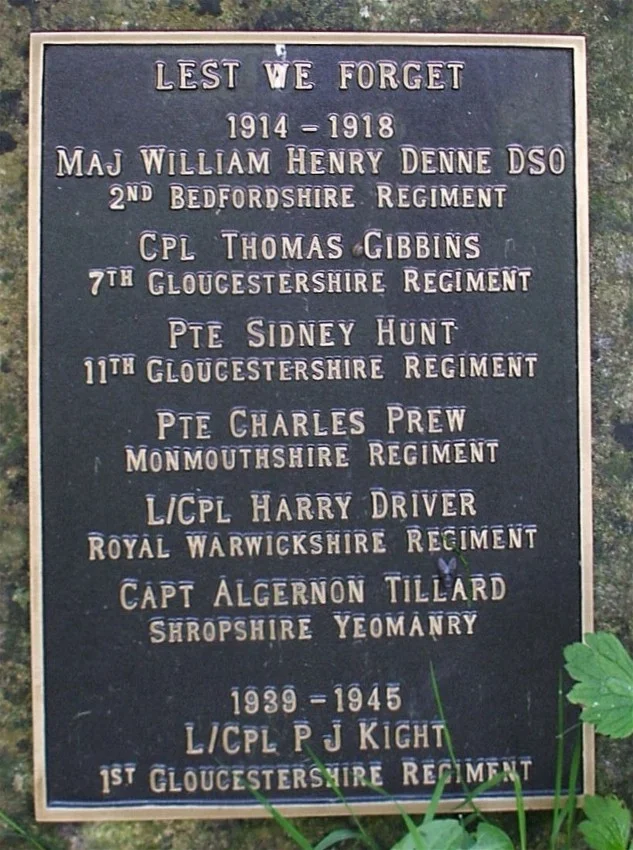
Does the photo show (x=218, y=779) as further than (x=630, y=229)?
No

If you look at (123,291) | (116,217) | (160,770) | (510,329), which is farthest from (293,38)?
(160,770)

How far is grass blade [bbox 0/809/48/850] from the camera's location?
6.14ft

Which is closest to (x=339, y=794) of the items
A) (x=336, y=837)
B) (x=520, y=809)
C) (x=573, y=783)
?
(x=336, y=837)

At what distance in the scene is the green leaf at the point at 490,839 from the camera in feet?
5.55

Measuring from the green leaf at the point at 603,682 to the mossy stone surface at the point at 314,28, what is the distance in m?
0.26

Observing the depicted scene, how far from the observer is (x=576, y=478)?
1.90 meters

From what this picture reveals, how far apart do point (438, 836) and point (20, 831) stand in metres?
0.91

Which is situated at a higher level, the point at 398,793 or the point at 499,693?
the point at 499,693

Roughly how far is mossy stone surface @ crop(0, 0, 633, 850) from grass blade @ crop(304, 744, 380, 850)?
37 millimetres

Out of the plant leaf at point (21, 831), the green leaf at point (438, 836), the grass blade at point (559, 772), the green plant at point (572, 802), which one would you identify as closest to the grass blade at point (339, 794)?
the green plant at point (572, 802)

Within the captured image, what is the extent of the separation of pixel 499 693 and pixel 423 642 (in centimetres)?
20

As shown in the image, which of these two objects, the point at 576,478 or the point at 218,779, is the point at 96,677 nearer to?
the point at 218,779

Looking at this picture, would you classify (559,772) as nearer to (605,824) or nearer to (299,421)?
(605,824)

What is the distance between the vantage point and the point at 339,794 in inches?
70.6
